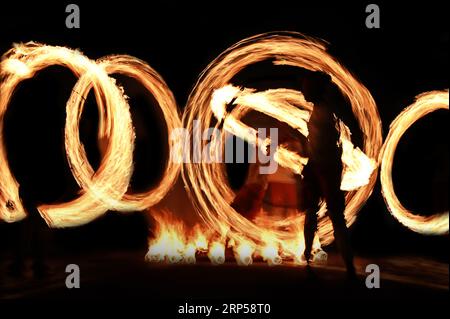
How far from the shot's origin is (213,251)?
681cm

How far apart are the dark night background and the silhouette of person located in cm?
155

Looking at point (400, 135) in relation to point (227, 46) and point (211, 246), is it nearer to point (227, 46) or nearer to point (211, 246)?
point (227, 46)

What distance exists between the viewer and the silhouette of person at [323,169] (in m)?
5.55

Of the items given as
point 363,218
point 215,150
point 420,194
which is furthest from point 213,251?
point 420,194

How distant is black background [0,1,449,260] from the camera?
7281 mm

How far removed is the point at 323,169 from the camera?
5.56 metres

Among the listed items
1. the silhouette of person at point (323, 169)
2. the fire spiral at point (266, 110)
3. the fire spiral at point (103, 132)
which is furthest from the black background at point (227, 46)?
the silhouette of person at point (323, 169)

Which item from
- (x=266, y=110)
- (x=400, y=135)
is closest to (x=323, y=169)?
(x=266, y=110)

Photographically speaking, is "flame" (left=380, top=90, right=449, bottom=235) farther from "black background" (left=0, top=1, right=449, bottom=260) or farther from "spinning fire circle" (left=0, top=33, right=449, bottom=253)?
"black background" (left=0, top=1, right=449, bottom=260)

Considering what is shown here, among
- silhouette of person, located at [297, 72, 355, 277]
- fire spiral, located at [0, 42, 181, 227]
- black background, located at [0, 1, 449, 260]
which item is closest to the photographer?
silhouette of person, located at [297, 72, 355, 277]

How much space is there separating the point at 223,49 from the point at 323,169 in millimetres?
2583

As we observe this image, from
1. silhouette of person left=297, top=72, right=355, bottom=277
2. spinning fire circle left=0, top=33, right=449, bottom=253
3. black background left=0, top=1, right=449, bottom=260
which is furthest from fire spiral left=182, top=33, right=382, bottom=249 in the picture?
silhouette of person left=297, top=72, right=355, bottom=277
